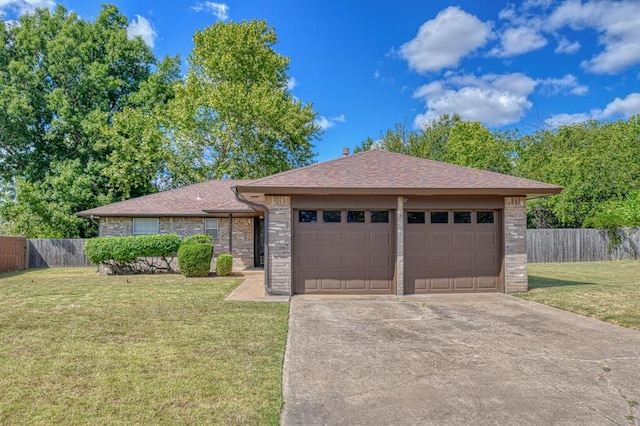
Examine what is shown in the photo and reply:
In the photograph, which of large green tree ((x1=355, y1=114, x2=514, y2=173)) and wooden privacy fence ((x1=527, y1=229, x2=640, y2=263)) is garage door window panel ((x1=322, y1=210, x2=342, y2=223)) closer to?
wooden privacy fence ((x1=527, y1=229, x2=640, y2=263))

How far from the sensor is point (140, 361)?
5.15m

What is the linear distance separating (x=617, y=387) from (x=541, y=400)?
98 centimetres

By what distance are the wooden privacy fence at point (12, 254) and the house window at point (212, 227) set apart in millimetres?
7656

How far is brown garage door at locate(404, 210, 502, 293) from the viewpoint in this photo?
10.7 m

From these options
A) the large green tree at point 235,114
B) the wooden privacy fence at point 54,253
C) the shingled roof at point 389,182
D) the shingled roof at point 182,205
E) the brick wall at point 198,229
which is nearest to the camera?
the shingled roof at point 389,182

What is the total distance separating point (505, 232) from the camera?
10.8 metres

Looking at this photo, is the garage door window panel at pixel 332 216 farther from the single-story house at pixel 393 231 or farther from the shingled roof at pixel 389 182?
the shingled roof at pixel 389 182

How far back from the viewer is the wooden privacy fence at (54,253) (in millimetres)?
19531

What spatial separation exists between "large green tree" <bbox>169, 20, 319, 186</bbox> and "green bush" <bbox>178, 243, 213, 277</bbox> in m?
11.6

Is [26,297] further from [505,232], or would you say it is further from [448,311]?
[505,232]

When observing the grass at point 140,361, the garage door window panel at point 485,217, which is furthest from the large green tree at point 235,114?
the grass at point 140,361

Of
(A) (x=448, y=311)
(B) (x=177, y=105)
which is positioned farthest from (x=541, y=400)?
(B) (x=177, y=105)

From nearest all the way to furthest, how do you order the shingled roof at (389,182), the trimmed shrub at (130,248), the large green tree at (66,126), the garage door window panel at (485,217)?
1. the shingled roof at (389,182)
2. the garage door window panel at (485,217)
3. the trimmed shrub at (130,248)
4. the large green tree at (66,126)

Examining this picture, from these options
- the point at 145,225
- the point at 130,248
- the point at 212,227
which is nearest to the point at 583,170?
the point at 212,227
